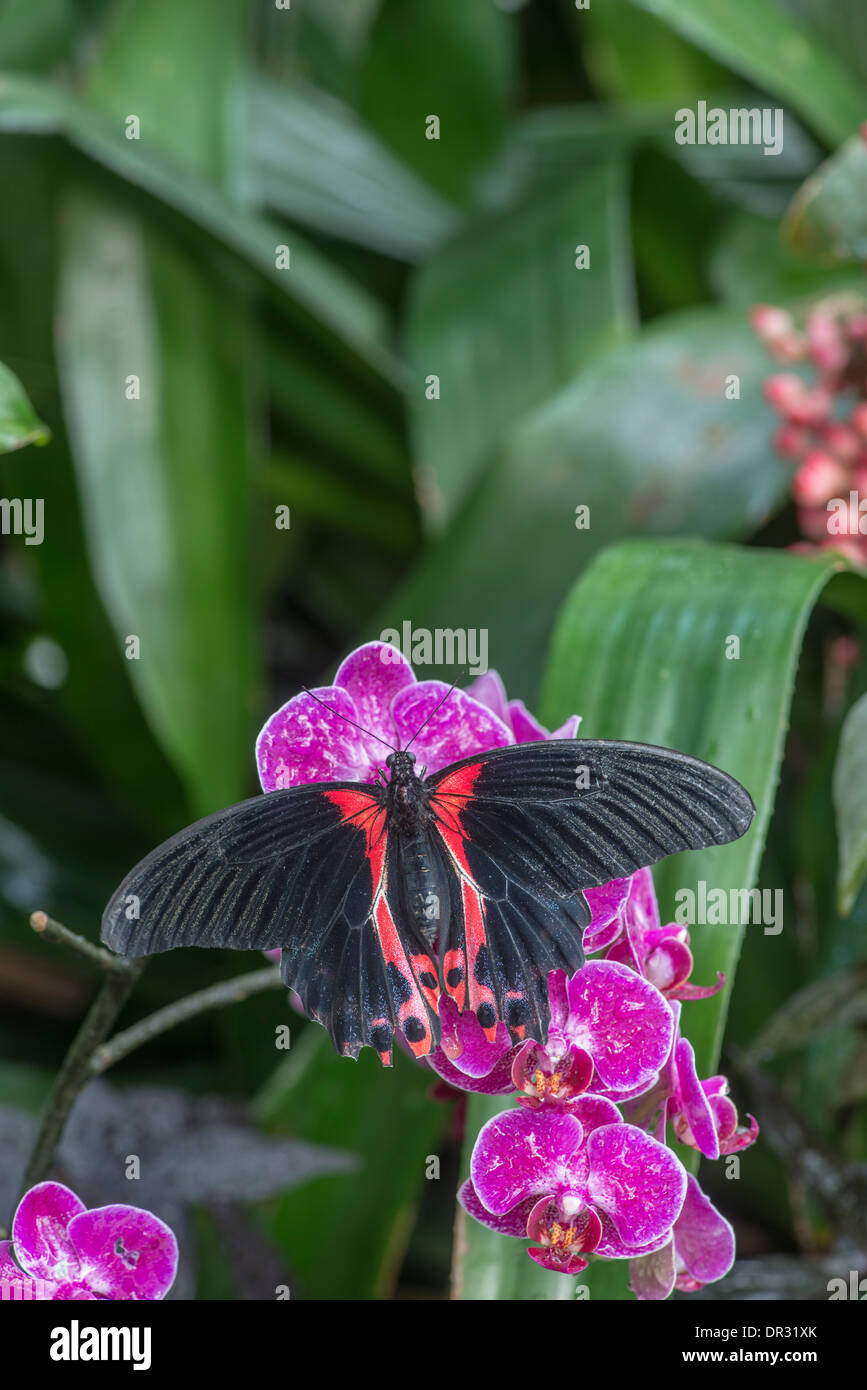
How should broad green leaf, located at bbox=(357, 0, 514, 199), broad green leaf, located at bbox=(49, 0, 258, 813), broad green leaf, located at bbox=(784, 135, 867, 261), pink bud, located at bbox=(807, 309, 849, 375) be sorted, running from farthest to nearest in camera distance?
broad green leaf, located at bbox=(357, 0, 514, 199), broad green leaf, located at bbox=(49, 0, 258, 813), pink bud, located at bbox=(807, 309, 849, 375), broad green leaf, located at bbox=(784, 135, 867, 261)

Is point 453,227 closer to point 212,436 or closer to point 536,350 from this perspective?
point 536,350

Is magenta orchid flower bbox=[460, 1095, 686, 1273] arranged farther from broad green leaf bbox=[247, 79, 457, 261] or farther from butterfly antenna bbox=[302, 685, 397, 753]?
broad green leaf bbox=[247, 79, 457, 261]

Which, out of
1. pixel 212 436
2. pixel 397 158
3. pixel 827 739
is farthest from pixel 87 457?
pixel 827 739

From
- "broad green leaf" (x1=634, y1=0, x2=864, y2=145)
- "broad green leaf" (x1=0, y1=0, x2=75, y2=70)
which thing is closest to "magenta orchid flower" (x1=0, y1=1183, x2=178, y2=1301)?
"broad green leaf" (x1=634, y1=0, x2=864, y2=145)

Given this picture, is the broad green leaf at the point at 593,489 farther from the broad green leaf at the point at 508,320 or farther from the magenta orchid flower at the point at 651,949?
the magenta orchid flower at the point at 651,949

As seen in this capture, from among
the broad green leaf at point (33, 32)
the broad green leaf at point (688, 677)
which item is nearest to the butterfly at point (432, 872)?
the broad green leaf at point (688, 677)
